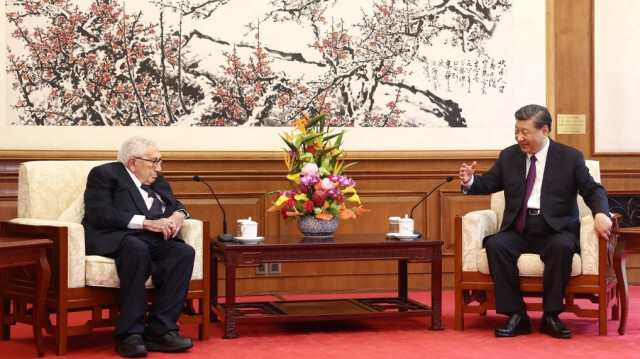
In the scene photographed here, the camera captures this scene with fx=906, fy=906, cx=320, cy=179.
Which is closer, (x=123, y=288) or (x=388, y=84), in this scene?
(x=123, y=288)

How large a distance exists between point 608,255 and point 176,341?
222 centimetres

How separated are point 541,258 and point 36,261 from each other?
93.1 inches

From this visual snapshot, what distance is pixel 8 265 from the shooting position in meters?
3.74

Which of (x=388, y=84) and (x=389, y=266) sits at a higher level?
(x=388, y=84)

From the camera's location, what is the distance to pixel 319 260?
4480mm

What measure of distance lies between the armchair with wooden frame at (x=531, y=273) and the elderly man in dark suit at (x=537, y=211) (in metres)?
0.05

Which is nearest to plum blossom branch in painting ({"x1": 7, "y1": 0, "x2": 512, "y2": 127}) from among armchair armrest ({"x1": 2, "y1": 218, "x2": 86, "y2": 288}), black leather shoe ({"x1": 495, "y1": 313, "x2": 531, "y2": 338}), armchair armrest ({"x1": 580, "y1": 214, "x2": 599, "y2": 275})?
armchair armrest ({"x1": 2, "y1": 218, "x2": 86, "y2": 288})

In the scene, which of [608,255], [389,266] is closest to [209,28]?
[389,266]

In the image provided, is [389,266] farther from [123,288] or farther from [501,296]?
[123,288]

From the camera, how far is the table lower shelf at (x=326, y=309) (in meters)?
4.49

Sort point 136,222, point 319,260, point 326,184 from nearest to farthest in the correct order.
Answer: point 136,222, point 319,260, point 326,184

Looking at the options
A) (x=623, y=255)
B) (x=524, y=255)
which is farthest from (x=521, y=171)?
(x=623, y=255)

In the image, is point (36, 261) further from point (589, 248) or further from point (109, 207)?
point (589, 248)

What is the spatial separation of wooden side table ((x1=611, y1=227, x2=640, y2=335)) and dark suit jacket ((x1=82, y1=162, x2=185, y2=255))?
222 centimetres
